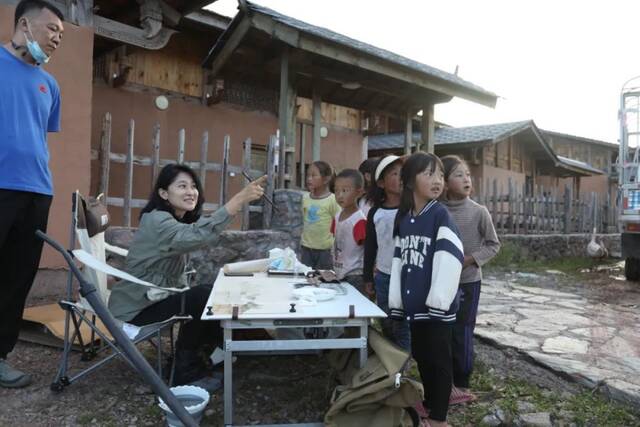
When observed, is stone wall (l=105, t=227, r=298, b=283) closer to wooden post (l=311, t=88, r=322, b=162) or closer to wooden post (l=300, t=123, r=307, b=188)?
wooden post (l=311, t=88, r=322, b=162)

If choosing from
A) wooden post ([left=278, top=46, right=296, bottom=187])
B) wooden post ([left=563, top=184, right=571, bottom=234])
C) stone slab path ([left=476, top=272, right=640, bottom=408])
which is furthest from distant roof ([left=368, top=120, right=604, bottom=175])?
stone slab path ([left=476, top=272, right=640, bottom=408])

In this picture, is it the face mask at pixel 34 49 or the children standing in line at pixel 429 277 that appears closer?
the children standing in line at pixel 429 277

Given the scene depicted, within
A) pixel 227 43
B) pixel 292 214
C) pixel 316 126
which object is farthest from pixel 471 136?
pixel 292 214

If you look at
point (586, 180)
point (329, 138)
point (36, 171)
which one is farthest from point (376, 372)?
point (586, 180)

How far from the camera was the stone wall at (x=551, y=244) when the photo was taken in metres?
9.36

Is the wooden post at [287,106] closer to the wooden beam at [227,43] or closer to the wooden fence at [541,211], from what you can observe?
the wooden beam at [227,43]

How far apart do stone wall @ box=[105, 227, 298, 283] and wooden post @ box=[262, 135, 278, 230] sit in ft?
1.08

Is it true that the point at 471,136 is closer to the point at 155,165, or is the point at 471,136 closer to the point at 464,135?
the point at 464,135

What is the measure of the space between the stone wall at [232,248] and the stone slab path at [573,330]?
2.35 metres

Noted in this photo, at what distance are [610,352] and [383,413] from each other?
2.31 meters

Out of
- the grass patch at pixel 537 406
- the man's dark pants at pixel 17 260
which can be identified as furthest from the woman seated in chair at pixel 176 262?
the grass patch at pixel 537 406

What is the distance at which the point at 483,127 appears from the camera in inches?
626

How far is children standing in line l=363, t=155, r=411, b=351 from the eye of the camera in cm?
293

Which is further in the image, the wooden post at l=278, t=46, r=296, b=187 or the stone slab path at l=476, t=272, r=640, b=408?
the wooden post at l=278, t=46, r=296, b=187
